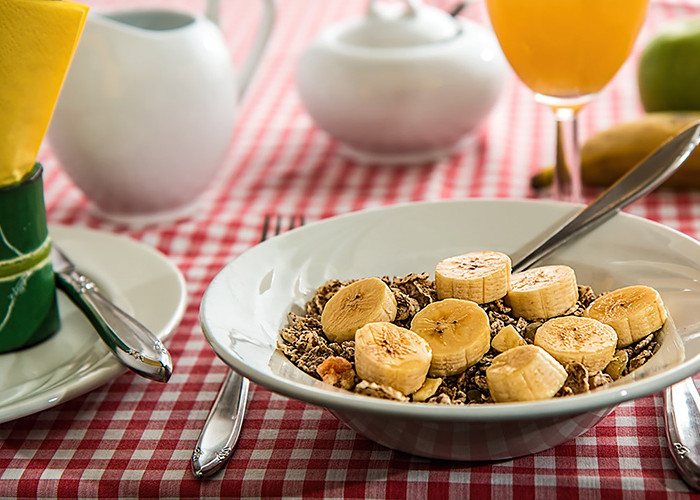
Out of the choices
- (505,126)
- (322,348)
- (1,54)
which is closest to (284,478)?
(322,348)

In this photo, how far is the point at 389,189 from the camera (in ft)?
3.24

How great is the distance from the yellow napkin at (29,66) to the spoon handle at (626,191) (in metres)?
0.36

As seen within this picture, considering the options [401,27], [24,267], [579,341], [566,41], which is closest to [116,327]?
[24,267]

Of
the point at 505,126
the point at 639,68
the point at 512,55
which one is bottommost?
the point at 505,126

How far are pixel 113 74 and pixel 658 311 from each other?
1.92ft

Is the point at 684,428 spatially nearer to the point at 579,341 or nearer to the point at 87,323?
the point at 579,341

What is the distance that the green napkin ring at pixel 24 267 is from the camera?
59 cm

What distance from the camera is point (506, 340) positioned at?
48 cm

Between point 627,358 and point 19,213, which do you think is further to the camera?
point 19,213

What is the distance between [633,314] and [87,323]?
0.42 metres

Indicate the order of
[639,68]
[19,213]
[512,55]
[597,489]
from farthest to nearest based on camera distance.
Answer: [639,68] → [512,55] → [19,213] → [597,489]

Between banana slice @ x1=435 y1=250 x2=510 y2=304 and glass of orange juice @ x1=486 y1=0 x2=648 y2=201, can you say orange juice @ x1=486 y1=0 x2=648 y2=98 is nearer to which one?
glass of orange juice @ x1=486 y1=0 x2=648 y2=201

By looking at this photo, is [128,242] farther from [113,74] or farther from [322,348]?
[322,348]

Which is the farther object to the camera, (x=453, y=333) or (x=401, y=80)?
(x=401, y=80)
